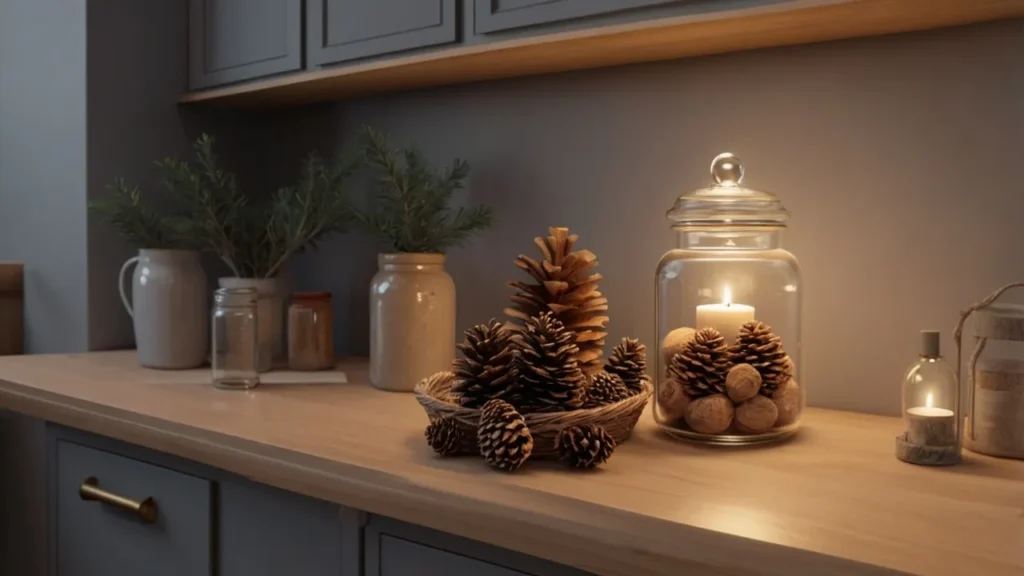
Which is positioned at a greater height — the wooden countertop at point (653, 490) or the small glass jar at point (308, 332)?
the small glass jar at point (308, 332)

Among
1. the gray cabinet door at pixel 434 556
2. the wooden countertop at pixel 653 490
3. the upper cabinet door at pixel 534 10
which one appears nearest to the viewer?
the wooden countertop at pixel 653 490

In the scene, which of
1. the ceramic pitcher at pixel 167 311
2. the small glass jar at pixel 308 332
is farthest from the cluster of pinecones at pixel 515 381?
the ceramic pitcher at pixel 167 311

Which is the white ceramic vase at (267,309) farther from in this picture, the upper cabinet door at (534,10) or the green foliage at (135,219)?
the upper cabinet door at (534,10)

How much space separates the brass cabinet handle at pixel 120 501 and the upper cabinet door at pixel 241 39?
0.72 metres

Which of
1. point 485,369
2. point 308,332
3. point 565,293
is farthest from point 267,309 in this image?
point 485,369

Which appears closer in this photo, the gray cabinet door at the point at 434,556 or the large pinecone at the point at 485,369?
the gray cabinet door at the point at 434,556

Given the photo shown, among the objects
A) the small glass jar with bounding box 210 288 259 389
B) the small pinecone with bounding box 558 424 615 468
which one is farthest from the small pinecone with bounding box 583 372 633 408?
the small glass jar with bounding box 210 288 259 389

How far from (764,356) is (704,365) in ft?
0.21

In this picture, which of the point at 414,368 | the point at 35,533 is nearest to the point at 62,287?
the point at 35,533

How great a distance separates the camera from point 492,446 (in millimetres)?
874

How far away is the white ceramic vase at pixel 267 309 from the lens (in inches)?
60.4

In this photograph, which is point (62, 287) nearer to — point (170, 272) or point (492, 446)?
point (170, 272)

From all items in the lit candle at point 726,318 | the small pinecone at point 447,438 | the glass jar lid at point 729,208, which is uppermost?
the glass jar lid at point 729,208

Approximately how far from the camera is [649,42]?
119cm
